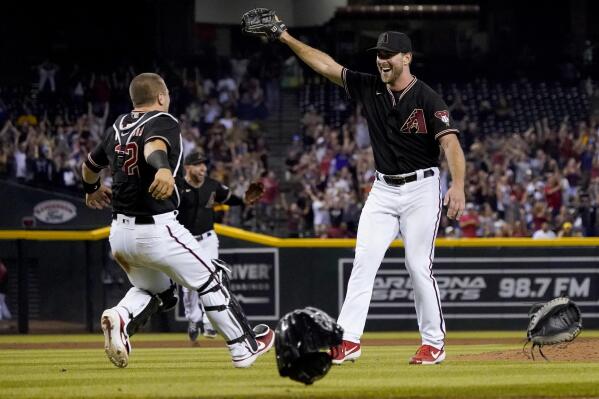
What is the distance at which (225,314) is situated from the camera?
24.9ft

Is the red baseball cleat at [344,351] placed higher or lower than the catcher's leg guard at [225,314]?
lower

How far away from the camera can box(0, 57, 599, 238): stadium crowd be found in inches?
789

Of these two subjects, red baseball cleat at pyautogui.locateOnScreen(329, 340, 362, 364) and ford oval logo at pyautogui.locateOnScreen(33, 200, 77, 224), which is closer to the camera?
red baseball cleat at pyautogui.locateOnScreen(329, 340, 362, 364)

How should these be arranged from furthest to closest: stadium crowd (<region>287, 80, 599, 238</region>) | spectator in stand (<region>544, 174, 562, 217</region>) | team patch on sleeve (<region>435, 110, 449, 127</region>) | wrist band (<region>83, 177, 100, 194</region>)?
1. spectator in stand (<region>544, 174, 562, 217</region>)
2. stadium crowd (<region>287, 80, 599, 238</region>)
3. wrist band (<region>83, 177, 100, 194</region>)
4. team patch on sleeve (<region>435, 110, 449, 127</region>)

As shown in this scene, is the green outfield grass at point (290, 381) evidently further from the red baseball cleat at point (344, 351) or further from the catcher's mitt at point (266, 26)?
the catcher's mitt at point (266, 26)

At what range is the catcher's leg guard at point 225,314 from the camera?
24.9ft

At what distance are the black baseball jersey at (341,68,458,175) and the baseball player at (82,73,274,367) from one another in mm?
1269

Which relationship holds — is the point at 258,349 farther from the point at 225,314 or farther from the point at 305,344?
the point at 305,344

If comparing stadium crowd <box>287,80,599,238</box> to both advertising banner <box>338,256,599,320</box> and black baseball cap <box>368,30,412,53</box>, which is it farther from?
black baseball cap <box>368,30,412,53</box>

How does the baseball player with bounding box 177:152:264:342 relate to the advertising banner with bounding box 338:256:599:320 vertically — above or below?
above

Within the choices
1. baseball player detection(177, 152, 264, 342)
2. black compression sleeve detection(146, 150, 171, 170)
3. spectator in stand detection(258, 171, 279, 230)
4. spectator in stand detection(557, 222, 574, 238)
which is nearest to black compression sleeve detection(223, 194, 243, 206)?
baseball player detection(177, 152, 264, 342)

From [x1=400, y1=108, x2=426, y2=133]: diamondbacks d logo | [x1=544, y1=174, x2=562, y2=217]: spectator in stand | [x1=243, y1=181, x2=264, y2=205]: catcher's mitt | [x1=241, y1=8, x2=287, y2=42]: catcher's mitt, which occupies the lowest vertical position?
[x1=544, y1=174, x2=562, y2=217]: spectator in stand

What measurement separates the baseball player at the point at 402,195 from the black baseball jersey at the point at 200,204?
16.6 feet

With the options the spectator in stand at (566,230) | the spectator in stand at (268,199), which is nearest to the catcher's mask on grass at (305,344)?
the spectator in stand at (566,230)
